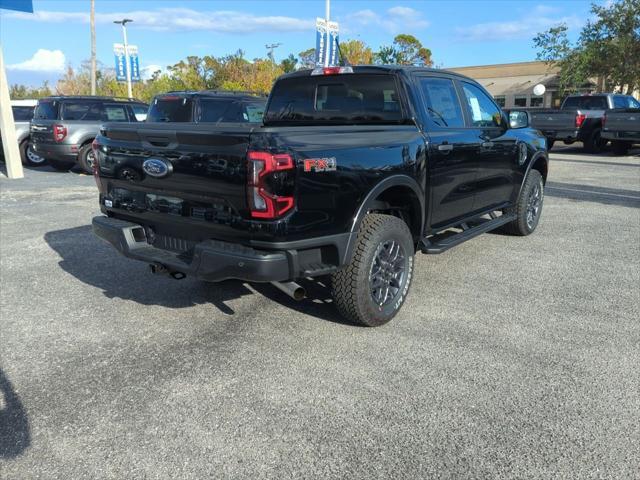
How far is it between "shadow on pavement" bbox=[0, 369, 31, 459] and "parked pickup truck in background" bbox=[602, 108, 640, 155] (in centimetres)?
1686

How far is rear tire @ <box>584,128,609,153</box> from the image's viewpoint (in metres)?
17.6

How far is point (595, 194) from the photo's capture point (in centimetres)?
962

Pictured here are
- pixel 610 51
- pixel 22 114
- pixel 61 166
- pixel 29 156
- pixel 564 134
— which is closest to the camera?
pixel 61 166

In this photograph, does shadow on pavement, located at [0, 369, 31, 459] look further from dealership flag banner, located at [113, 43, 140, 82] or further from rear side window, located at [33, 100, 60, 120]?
dealership flag banner, located at [113, 43, 140, 82]

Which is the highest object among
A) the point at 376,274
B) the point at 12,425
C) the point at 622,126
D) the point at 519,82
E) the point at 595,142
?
the point at 519,82

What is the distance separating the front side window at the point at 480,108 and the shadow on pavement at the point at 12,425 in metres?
4.29

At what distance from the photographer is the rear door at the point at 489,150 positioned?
199 inches

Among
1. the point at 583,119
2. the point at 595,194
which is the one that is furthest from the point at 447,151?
the point at 583,119

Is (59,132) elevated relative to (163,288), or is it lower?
elevated

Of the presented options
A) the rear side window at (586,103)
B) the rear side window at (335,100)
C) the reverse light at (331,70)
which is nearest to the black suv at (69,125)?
the rear side window at (335,100)

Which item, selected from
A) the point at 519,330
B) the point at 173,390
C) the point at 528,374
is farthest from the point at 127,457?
the point at 519,330

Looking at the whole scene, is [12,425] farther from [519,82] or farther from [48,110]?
[519,82]

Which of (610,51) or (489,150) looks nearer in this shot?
(489,150)

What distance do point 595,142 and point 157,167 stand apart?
17.9 meters
